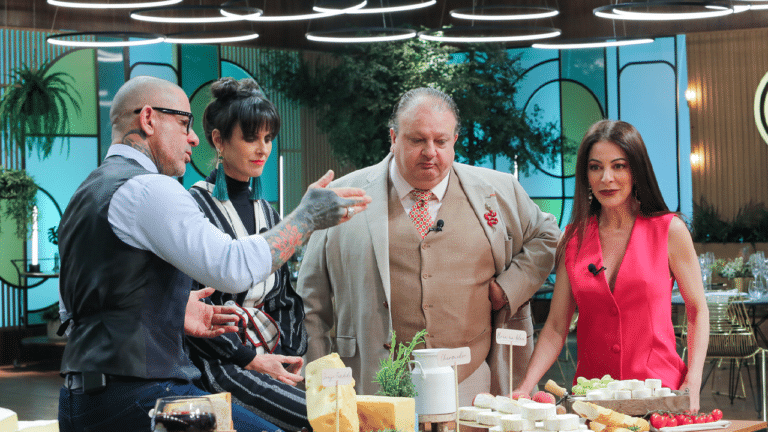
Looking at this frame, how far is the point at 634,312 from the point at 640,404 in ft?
1.80

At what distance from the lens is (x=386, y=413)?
2.05m

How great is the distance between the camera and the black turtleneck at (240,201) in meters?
2.66

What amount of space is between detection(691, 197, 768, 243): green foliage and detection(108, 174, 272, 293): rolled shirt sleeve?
1103 cm

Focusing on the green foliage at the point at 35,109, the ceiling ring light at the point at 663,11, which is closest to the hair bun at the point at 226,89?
the ceiling ring light at the point at 663,11

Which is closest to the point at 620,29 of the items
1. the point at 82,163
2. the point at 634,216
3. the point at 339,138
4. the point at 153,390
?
the point at 339,138

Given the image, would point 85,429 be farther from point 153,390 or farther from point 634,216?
point 634,216

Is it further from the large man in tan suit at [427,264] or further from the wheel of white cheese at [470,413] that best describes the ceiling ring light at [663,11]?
the wheel of white cheese at [470,413]

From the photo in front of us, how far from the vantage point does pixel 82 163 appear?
36.9 feet

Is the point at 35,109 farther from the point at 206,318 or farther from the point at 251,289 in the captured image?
the point at 206,318

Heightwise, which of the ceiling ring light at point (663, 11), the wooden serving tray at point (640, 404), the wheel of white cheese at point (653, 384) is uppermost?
the ceiling ring light at point (663, 11)

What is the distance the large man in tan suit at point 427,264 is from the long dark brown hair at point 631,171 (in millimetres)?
227

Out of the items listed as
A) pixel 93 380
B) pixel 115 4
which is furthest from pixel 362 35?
pixel 93 380

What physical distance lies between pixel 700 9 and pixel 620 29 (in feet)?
16.2

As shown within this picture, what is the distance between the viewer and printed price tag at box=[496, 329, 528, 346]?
2.32 m
